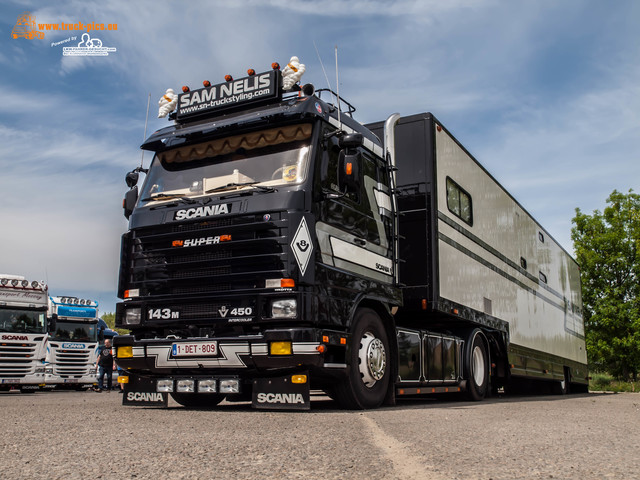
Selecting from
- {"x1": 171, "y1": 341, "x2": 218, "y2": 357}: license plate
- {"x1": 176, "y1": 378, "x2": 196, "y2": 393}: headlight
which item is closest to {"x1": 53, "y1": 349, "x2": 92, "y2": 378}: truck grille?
{"x1": 176, "y1": 378, "x2": 196, "y2": 393}: headlight

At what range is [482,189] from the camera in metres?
11.1

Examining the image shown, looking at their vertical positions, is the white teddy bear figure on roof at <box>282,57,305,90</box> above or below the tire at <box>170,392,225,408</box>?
above

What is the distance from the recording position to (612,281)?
34625mm

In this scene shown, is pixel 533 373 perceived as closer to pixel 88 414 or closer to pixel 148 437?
pixel 88 414

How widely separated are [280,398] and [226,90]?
11.9ft

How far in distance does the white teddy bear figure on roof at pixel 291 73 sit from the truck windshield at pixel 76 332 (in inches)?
623

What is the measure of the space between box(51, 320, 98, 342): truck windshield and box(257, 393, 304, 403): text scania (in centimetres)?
1582

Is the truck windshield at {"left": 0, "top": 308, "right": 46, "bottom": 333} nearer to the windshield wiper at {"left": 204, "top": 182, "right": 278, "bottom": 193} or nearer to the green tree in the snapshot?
the windshield wiper at {"left": 204, "top": 182, "right": 278, "bottom": 193}

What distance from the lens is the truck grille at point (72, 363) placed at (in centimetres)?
2027

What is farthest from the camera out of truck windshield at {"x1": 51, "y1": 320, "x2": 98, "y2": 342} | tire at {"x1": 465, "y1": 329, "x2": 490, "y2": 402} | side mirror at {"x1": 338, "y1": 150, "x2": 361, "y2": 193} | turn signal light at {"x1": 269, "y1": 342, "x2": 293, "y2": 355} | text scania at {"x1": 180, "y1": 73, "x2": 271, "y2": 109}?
truck windshield at {"x1": 51, "y1": 320, "x2": 98, "y2": 342}

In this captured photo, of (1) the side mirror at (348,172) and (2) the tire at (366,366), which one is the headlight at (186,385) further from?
(1) the side mirror at (348,172)

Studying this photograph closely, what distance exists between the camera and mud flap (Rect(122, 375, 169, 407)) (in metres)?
7.29

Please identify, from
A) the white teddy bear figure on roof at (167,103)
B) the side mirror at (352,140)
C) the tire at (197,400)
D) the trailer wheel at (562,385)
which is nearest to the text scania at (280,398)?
the tire at (197,400)

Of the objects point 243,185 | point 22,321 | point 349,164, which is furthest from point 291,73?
point 22,321
